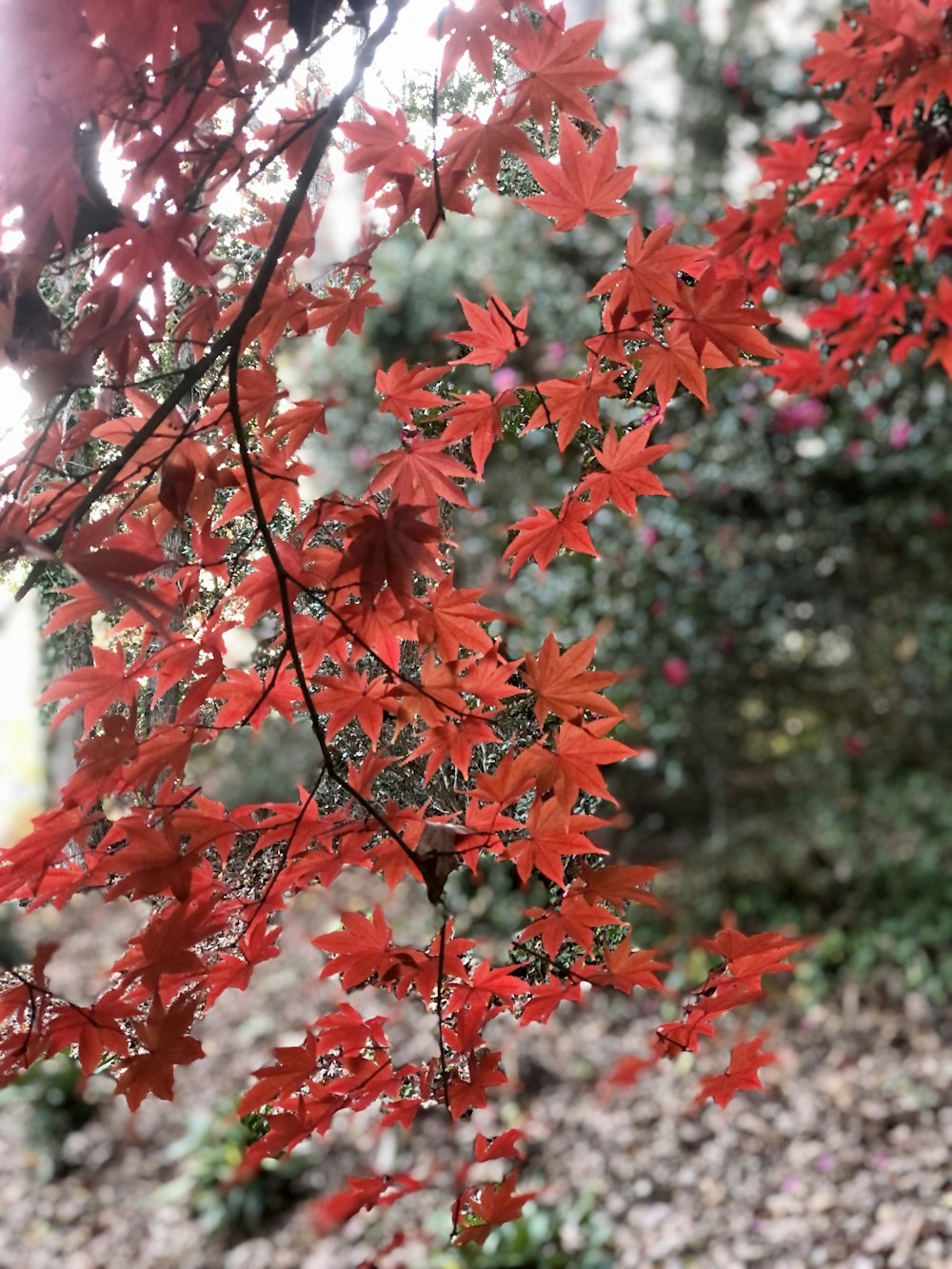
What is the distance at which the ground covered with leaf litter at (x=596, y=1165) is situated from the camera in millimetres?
2148

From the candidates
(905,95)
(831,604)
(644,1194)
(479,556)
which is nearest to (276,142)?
(905,95)

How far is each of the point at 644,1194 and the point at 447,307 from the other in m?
2.47

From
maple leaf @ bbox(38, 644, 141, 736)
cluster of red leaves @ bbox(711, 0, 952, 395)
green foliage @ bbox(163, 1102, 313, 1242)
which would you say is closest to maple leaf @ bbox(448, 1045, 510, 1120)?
maple leaf @ bbox(38, 644, 141, 736)

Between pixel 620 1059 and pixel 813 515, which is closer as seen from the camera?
pixel 620 1059

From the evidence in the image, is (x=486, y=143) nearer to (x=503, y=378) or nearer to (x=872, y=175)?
(x=872, y=175)

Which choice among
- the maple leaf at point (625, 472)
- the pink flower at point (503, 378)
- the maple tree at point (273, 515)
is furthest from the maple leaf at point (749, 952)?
the pink flower at point (503, 378)

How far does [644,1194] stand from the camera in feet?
7.62

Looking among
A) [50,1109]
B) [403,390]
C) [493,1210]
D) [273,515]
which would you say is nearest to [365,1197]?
[493,1210]

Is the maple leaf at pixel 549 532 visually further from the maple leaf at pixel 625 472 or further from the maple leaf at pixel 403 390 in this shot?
the maple leaf at pixel 403 390

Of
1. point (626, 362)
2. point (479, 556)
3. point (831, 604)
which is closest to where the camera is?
point (626, 362)

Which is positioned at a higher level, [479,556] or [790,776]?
[479,556]

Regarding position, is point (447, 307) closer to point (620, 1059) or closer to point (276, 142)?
point (620, 1059)

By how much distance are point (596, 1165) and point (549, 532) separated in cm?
195

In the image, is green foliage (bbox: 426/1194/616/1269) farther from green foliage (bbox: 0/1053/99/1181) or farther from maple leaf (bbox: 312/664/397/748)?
maple leaf (bbox: 312/664/397/748)
